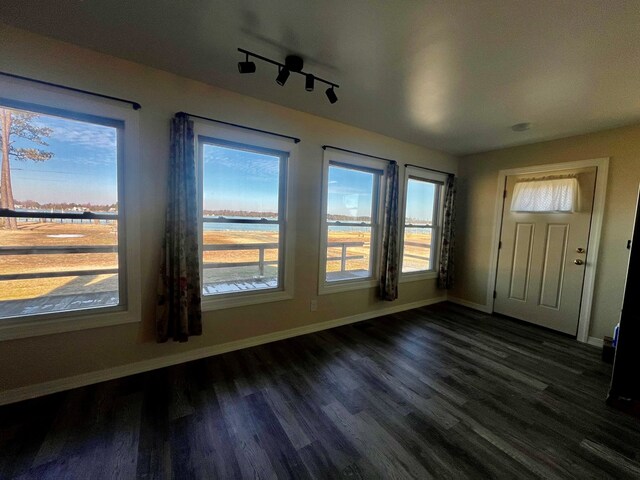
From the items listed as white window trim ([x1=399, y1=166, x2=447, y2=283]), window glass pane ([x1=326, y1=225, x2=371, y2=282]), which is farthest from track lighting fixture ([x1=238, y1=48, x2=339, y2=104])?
white window trim ([x1=399, y1=166, x2=447, y2=283])

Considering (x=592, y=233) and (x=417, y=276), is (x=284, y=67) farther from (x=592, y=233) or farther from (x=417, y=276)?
(x=592, y=233)

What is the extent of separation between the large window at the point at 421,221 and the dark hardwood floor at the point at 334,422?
1.69 metres

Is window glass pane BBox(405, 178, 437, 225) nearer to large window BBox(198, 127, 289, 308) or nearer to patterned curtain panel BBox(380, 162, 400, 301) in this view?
patterned curtain panel BBox(380, 162, 400, 301)

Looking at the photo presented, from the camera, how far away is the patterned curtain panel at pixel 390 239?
3.41 m

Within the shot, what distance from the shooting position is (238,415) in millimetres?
1737

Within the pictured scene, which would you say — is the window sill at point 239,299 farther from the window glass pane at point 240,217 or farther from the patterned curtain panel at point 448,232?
the patterned curtain panel at point 448,232

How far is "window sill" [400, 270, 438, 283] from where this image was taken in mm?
3893

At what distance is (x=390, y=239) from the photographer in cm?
344

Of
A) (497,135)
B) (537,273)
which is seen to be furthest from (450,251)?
(497,135)

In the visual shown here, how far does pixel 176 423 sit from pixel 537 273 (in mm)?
4385

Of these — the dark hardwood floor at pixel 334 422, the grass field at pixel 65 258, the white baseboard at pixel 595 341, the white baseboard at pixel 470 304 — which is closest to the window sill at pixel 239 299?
the grass field at pixel 65 258

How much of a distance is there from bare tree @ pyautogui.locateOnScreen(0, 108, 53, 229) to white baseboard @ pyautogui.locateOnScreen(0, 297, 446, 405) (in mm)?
1176

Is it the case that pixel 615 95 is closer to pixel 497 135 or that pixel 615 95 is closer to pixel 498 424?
pixel 497 135

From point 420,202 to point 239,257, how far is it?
2930 millimetres
